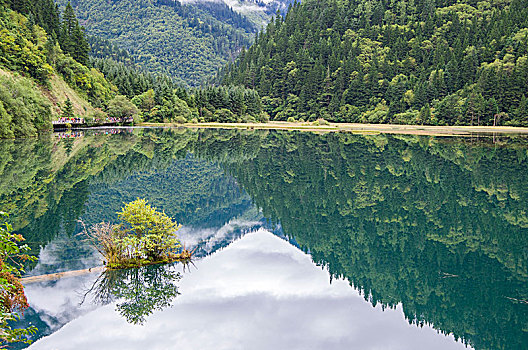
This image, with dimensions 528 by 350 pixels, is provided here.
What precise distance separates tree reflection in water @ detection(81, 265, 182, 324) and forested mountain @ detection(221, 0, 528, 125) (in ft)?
285

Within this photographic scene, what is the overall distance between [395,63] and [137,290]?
118116 mm

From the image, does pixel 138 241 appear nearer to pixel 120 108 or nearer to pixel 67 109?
pixel 67 109

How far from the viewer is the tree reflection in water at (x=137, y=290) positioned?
9.83 m

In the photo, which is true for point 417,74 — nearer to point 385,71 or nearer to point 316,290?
point 385,71

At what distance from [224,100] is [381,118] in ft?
127

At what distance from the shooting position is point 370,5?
150 m

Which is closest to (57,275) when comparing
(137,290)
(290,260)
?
(137,290)

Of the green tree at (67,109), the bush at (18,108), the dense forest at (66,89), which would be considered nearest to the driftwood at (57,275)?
the bush at (18,108)

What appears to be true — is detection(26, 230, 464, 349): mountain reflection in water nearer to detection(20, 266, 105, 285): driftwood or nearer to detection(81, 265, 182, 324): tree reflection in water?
detection(81, 265, 182, 324): tree reflection in water

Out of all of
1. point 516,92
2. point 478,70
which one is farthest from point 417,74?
point 516,92

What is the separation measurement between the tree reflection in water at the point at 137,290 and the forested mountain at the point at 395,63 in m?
86.8

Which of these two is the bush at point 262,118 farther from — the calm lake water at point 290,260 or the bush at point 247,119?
the calm lake water at point 290,260

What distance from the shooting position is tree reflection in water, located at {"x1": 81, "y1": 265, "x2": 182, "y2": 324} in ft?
32.2

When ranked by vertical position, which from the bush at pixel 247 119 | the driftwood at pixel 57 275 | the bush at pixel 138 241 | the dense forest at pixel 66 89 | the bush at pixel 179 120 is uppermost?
the dense forest at pixel 66 89
